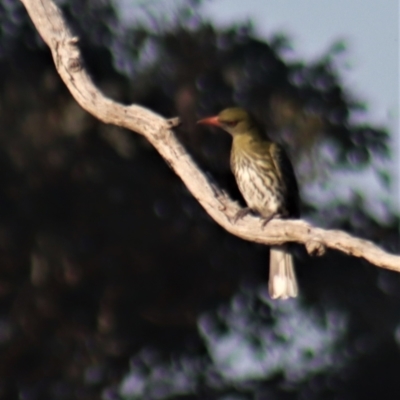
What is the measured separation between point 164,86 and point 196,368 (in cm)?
241

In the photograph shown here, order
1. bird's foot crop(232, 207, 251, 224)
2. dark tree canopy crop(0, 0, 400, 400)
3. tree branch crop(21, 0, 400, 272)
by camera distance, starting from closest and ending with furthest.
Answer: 1. tree branch crop(21, 0, 400, 272)
2. bird's foot crop(232, 207, 251, 224)
3. dark tree canopy crop(0, 0, 400, 400)

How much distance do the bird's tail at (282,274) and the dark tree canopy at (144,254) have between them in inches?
220

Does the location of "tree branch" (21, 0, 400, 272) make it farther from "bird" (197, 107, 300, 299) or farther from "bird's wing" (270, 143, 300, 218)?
"bird's wing" (270, 143, 300, 218)

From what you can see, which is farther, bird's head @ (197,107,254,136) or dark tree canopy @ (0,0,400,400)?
dark tree canopy @ (0,0,400,400)

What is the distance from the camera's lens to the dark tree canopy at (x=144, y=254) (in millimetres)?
13219

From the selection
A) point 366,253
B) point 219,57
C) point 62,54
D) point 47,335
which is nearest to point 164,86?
point 219,57

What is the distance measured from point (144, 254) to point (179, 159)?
309 inches

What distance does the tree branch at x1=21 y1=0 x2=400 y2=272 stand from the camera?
6.07 metres

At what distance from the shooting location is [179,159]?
6.52 m

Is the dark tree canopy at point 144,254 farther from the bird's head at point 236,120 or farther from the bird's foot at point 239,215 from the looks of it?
the bird's foot at point 239,215

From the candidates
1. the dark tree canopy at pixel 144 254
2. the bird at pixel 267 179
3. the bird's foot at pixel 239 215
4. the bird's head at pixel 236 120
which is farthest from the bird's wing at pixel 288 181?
the dark tree canopy at pixel 144 254

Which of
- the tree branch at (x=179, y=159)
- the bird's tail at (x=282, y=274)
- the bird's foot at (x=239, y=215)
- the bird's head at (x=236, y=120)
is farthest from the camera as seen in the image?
the bird's head at (x=236, y=120)

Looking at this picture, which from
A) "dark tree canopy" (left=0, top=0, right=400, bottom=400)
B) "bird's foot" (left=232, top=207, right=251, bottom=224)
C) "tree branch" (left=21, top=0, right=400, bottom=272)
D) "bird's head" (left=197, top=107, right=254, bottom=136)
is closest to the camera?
"tree branch" (left=21, top=0, right=400, bottom=272)

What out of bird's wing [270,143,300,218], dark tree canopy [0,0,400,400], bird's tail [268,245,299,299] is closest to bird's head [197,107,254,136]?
bird's wing [270,143,300,218]
